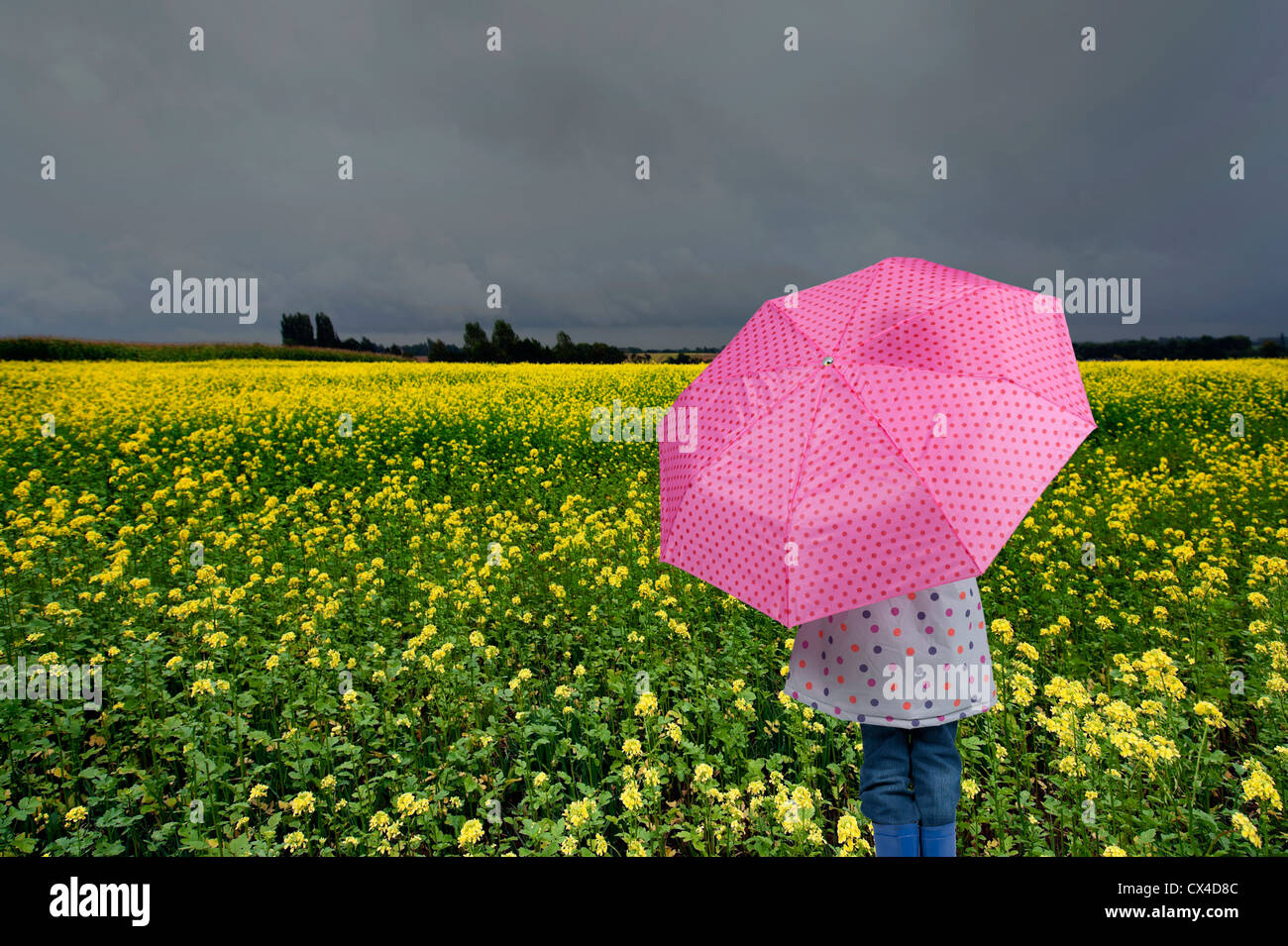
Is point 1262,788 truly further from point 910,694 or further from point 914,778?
point 910,694

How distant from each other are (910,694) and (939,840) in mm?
585

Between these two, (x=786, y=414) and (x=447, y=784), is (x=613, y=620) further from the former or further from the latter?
(x=786, y=414)

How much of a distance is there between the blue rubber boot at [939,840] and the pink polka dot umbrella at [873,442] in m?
1.14

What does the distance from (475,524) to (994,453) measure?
634cm

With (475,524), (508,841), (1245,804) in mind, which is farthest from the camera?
(475,524)

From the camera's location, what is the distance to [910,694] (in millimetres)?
2195

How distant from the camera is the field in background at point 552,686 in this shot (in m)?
2.92

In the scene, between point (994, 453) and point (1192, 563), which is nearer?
point (994, 453)

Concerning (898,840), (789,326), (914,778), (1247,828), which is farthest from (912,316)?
(1247,828)

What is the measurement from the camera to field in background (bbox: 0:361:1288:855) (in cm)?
292

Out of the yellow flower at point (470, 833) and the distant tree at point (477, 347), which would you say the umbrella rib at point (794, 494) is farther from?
the distant tree at point (477, 347)

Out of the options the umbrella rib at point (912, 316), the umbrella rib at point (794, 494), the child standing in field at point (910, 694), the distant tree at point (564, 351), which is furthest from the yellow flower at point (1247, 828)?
the distant tree at point (564, 351)

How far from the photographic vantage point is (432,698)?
3846 mm
